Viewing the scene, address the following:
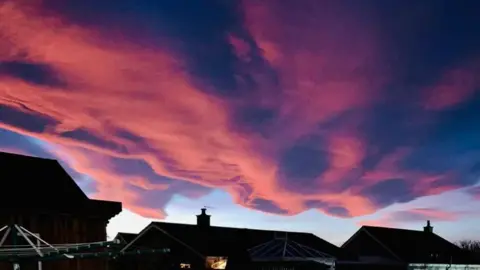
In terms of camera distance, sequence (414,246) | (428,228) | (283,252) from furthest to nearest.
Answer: (428,228) → (414,246) → (283,252)

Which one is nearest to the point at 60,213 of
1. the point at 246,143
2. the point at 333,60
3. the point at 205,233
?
the point at 333,60

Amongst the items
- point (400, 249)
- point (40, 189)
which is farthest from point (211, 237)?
point (40, 189)

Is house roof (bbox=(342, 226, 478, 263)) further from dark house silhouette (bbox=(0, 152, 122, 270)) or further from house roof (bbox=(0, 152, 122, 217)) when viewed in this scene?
house roof (bbox=(0, 152, 122, 217))

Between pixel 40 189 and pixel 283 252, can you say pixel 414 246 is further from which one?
pixel 40 189

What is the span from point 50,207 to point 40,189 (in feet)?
2.92

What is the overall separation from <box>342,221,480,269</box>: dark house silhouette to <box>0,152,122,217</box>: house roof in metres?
40.0

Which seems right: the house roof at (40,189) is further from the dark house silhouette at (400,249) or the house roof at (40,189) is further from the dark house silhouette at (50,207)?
the dark house silhouette at (400,249)

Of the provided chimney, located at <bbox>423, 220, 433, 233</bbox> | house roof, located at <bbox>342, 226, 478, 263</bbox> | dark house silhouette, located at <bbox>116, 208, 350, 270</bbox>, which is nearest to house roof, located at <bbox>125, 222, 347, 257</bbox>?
dark house silhouette, located at <bbox>116, 208, 350, 270</bbox>

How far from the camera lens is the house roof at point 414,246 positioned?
183 ft

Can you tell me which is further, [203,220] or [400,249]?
[400,249]

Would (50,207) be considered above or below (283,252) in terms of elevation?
above

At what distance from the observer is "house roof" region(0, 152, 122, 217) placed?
17.1m

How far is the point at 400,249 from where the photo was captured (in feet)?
184

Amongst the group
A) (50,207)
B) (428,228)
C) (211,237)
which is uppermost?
(428,228)
